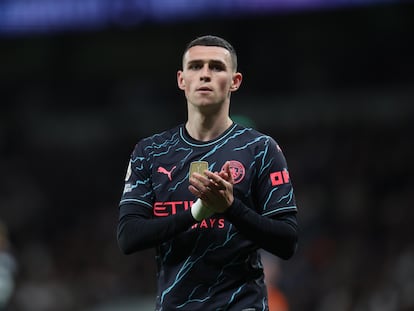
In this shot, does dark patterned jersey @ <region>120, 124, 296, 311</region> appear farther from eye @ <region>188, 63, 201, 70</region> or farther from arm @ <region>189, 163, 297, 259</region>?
eye @ <region>188, 63, 201, 70</region>

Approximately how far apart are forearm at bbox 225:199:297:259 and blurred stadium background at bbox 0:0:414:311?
259 inches

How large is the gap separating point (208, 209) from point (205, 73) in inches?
25.8

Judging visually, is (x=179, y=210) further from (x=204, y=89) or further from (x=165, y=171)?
(x=204, y=89)

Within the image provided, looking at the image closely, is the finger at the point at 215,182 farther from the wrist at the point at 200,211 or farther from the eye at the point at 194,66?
the eye at the point at 194,66

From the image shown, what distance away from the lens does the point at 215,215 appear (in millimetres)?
4137

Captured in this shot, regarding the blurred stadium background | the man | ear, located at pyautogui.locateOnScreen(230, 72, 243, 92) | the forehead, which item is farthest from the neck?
the blurred stadium background

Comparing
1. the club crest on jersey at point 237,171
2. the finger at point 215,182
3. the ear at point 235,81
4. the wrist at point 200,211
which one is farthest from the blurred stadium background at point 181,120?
the finger at point 215,182

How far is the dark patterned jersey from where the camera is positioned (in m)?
4.13

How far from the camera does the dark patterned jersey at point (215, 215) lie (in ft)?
13.5

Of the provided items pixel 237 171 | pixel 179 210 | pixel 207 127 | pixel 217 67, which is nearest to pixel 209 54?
pixel 217 67
